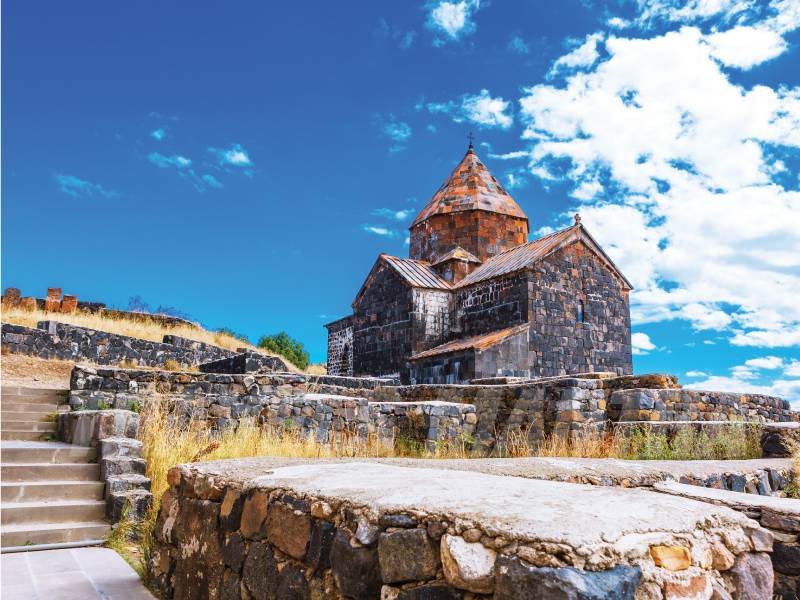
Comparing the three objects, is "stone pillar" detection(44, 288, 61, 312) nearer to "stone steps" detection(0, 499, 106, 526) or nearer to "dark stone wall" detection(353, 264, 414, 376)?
"dark stone wall" detection(353, 264, 414, 376)

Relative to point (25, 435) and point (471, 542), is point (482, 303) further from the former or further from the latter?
point (471, 542)

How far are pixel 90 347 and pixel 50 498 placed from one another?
14.4m

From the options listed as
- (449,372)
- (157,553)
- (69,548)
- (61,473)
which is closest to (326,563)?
(157,553)

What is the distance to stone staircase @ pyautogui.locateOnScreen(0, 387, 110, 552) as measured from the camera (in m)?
5.32

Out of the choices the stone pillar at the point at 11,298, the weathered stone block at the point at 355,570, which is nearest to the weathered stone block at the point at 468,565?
the weathered stone block at the point at 355,570

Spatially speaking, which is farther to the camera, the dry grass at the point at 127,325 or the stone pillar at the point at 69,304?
the stone pillar at the point at 69,304

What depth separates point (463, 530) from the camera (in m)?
1.94

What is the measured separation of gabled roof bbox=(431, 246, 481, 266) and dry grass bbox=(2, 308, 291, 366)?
35.6 ft

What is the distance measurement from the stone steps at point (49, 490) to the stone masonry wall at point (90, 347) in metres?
12.8

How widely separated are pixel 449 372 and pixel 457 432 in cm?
741

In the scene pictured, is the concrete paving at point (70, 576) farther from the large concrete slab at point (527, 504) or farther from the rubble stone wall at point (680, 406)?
the rubble stone wall at point (680, 406)

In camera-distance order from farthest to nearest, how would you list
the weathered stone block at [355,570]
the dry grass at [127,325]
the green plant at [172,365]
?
the dry grass at [127,325] < the green plant at [172,365] < the weathered stone block at [355,570]

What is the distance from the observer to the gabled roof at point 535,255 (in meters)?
18.4

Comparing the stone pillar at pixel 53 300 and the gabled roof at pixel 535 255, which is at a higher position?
the gabled roof at pixel 535 255
